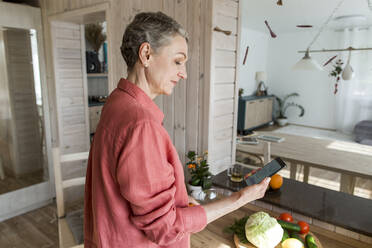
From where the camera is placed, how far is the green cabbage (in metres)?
1.13

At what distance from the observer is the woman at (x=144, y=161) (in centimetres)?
68

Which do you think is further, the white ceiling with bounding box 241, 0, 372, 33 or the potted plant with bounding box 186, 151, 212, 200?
the white ceiling with bounding box 241, 0, 372, 33

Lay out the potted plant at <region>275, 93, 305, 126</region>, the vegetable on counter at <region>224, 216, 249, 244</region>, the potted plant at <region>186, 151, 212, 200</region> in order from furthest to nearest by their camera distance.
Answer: the potted plant at <region>275, 93, 305, 126</region>, the potted plant at <region>186, 151, 212, 200</region>, the vegetable on counter at <region>224, 216, 249, 244</region>

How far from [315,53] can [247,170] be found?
23.1ft

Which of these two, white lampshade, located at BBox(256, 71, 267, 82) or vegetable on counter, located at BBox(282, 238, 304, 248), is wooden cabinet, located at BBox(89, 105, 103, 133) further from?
white lampshade, located at BBox(256, 71, 267, 82)

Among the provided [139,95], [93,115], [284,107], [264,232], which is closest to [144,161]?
[139,95]

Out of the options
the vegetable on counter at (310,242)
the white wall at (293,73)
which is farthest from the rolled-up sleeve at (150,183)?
the white wall at (293,73)

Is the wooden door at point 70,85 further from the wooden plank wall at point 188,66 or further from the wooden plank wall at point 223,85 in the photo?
the wooden plank wall at point 223,85

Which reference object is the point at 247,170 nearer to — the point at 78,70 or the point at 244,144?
the point at 244,144

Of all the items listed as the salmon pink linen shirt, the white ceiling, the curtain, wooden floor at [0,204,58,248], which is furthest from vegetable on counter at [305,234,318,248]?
the curtain

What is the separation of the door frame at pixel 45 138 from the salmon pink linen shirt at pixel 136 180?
2.63 m

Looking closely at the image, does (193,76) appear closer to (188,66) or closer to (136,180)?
(188,66)

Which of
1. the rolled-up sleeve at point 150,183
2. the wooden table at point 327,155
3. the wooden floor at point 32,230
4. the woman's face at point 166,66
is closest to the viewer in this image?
the rolled-up sleeve at point 150,183

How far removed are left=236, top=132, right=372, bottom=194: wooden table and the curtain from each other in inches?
178
